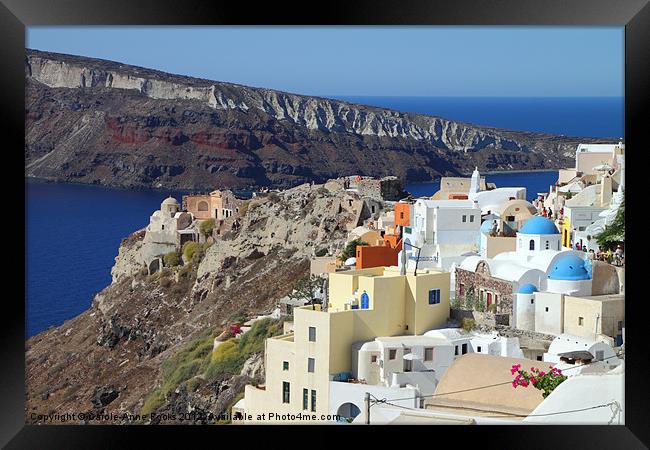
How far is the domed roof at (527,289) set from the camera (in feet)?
37.3

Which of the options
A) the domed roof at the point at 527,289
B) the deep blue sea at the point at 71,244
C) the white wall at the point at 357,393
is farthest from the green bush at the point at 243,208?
the white wall at the point at 357,393

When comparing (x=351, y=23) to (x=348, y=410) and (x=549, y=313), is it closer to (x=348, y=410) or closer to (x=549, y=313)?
(x=348, y=410)

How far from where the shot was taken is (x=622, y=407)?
454 cm

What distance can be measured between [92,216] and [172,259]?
1428cm

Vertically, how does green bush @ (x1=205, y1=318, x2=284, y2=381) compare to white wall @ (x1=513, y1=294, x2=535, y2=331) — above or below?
below

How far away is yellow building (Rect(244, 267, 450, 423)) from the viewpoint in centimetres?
933

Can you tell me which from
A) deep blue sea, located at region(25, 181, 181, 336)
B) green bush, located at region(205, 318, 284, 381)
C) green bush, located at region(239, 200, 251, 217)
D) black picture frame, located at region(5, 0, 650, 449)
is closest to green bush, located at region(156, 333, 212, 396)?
green bush, located at region(205, 318, 284, 381)

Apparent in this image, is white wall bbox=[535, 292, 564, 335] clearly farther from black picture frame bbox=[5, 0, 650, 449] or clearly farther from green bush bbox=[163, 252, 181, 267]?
green bush bbox=[163, 252, 181, 267]

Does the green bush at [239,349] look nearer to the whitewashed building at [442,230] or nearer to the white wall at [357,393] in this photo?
the whitewashed building at [442,230]

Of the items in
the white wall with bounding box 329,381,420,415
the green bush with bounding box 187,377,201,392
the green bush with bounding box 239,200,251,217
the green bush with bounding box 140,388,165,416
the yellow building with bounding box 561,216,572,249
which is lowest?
the green bush with bounding box 140,388,165,416

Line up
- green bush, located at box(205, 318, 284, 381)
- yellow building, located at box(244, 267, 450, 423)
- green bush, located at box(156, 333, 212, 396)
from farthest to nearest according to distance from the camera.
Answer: green bush, located at box(156, 333, 212, 396), green bush, located at box(205, 318, 284, 381), yellow building, located at box(244, 267, 450, 423)

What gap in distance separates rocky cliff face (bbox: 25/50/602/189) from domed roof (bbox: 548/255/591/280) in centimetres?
3371
